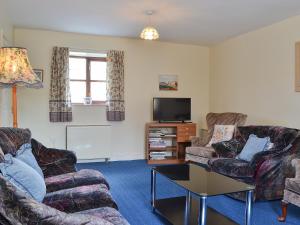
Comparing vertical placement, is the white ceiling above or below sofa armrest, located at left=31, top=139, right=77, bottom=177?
above

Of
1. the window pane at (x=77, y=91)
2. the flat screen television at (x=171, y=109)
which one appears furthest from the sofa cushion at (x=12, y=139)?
the flat screen television at (x=171, y=109)

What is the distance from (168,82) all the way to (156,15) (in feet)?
6.76

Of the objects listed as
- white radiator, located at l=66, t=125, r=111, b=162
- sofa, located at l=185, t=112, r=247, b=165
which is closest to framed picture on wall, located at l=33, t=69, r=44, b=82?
white radiator, located at l=66, t=125, r=111, b=162

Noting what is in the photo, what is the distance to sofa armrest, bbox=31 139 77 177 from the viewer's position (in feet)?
9.53

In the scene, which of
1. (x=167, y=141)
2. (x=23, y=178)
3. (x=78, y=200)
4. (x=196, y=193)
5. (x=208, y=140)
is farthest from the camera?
(x=167, y=141)

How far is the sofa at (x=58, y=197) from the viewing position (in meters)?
1.20

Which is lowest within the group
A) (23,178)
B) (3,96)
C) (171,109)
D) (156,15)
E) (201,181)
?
(201,181)

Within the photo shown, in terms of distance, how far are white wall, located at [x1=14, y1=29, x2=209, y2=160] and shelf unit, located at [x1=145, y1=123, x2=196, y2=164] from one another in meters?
0.32

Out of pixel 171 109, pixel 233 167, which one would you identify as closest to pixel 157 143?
pixel 171 109

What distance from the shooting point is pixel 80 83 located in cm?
561

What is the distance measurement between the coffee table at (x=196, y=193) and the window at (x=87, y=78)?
290 cm

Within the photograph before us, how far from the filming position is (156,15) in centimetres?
423

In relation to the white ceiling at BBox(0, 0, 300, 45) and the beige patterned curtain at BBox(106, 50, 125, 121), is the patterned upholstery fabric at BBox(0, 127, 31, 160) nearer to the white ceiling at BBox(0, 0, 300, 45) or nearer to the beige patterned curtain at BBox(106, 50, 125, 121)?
the white ceiling at BBox(0, 0, 300, 45)

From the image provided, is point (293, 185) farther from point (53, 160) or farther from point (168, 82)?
point (168, 82)
